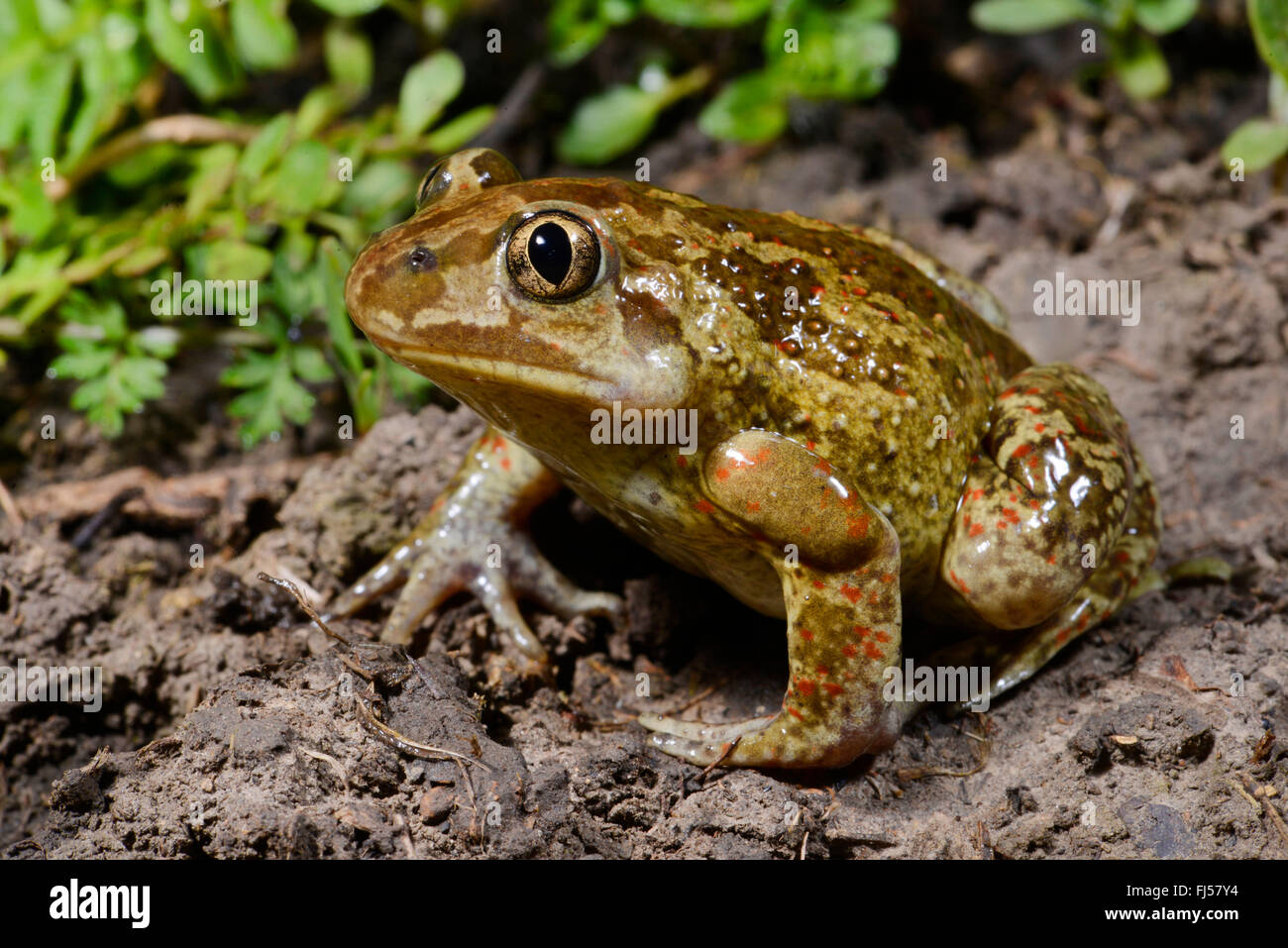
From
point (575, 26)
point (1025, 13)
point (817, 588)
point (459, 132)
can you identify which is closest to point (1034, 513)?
point (817, 588)

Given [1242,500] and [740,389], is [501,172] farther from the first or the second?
[1242,500]

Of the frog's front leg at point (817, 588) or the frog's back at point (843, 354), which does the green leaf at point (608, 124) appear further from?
the frog's front leg at point (817, 588)

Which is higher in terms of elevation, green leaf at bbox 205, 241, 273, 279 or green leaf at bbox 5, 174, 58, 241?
green leaf at bbox 5, 174, 58, 241

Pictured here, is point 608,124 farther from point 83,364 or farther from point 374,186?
point 83,364

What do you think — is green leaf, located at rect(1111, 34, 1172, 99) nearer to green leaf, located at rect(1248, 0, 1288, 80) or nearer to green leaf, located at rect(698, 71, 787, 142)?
green leaf, located at rect(1248, 0, 1288, 80)

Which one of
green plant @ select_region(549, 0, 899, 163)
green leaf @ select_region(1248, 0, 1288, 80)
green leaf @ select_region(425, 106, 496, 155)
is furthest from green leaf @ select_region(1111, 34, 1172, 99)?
green leaf @ select_region(425, 106, 496, 155)

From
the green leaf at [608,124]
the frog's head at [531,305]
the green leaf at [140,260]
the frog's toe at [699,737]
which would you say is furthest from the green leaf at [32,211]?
the frog's toe at [699,737]
